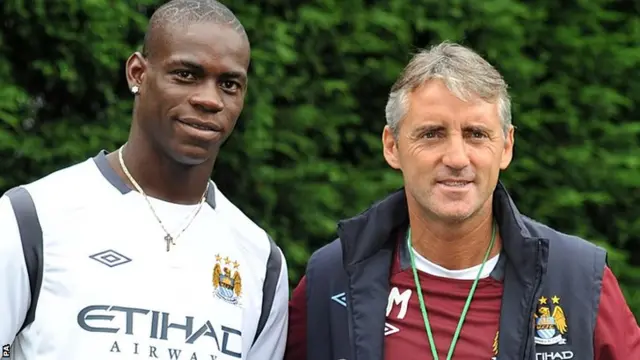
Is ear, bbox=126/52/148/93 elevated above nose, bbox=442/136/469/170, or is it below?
above

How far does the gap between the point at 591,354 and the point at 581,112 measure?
2.84 m

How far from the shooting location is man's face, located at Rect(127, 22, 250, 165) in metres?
3.52

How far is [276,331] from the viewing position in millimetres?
3830

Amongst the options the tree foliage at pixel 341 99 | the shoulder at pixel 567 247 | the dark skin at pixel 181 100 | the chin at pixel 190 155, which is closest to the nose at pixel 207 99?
the dark skin at pixel 181 100

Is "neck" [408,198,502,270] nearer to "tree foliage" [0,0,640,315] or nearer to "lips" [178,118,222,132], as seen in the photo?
"lips" [178,118,222,132]

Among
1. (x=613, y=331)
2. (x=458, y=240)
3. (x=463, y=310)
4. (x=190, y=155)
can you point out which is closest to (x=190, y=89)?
(x=190, y=155)

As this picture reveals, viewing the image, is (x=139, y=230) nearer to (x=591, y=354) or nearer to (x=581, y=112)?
(x=591, y=354)

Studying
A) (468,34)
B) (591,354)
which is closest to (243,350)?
(591,354)

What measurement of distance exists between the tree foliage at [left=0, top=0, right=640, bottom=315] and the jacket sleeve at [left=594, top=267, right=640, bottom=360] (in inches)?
79.6

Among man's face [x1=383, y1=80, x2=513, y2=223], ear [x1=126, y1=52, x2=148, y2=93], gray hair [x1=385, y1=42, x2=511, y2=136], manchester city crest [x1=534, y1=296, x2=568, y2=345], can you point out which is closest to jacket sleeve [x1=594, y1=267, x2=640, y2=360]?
manchester city crest [x1=534, y1=296, x2=568, y2=345]

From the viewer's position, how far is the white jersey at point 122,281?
11.0 feet

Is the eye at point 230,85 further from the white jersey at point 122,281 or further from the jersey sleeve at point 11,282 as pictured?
the jersey sleeve at point 11,282

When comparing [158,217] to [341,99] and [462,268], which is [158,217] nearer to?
[462,268]

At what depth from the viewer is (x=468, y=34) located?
6.04m
